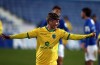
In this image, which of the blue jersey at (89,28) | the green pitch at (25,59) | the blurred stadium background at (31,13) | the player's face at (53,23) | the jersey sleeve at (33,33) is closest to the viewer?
the player's face at (53,23)

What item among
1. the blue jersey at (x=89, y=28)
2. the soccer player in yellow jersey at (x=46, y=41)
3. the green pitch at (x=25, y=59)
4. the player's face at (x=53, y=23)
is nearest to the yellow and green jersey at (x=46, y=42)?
the soccer player in yellow jersey at (x=46, y=41)

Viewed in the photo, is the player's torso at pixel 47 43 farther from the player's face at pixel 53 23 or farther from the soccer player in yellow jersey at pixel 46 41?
the player's face at pixel 53 23

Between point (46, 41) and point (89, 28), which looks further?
point (89, 28)

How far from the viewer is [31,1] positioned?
32562mm

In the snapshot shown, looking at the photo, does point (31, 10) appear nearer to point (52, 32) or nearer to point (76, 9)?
A: point (76, 9)

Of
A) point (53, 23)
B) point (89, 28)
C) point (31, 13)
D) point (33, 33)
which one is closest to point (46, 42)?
point (33, 33)

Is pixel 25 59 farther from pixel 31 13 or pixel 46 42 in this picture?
pixel 46 42

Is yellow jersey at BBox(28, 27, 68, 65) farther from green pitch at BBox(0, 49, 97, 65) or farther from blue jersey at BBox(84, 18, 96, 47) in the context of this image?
green pitch at BBox(0, 49, 97, 65)

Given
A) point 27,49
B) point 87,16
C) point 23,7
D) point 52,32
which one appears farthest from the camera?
point 23,7

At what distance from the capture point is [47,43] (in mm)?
11016

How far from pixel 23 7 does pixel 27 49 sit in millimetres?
4056

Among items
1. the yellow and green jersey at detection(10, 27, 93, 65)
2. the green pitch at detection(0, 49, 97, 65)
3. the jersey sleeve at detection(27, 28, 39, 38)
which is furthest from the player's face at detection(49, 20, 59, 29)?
the green pitch at detection(0, 49, 97, 65)

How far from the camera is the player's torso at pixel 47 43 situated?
36.1ft

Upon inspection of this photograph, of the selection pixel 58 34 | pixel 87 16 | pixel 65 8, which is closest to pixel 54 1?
pixel 65 8
